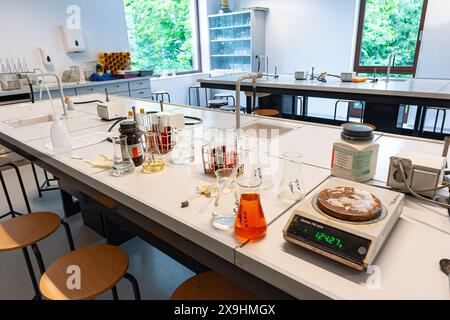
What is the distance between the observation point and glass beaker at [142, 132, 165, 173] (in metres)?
1.29

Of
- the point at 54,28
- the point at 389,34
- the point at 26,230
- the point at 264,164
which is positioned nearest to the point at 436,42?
the point at 389,34

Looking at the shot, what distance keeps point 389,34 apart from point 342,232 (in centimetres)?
511

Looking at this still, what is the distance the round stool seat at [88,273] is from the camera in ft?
3.71

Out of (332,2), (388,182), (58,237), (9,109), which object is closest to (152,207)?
(388,182)

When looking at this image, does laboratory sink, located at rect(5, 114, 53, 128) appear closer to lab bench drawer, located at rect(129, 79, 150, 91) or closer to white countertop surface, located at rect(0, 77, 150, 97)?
white countertop surface, located at rect(0, 77, 150, 97)

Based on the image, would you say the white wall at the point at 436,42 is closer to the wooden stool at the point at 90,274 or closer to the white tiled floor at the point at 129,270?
the white tiled floor at the point at 129,270

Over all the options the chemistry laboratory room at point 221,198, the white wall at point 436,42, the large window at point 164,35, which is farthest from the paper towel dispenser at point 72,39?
the white wall at point 436,42

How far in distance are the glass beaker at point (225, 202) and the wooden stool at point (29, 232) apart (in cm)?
98

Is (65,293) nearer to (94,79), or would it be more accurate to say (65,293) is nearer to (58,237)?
(58,237)

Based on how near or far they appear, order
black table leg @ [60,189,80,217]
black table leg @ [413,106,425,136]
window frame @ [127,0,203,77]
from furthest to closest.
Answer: window frame @ [127,0,203,77]
black table leg @ [413,106,425,136]
black table leg @ [60,189,80,217]

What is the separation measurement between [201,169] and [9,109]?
2.32 meters

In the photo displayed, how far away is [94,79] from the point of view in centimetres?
457

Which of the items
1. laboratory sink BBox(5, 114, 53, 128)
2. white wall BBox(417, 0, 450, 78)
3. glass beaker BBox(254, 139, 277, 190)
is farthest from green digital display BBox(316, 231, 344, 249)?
white wall BBox(417, 0, 450, 78)

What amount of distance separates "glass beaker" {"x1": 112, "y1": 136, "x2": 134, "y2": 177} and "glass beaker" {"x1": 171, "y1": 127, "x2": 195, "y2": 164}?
191mm
